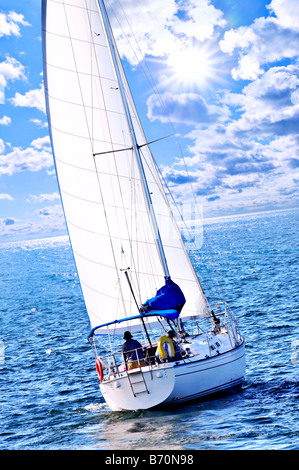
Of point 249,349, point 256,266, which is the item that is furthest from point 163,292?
point 256,266

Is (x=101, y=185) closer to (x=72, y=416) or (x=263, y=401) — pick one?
(x=72, y=416)

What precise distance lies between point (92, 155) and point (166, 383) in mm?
9749

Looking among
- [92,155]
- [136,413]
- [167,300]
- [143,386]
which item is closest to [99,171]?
[92,155]

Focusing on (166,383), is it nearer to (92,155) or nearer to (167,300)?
(167,300)

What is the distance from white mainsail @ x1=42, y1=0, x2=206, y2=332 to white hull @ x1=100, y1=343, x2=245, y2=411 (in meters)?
4.61

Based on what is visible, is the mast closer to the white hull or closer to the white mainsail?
the white mainsail

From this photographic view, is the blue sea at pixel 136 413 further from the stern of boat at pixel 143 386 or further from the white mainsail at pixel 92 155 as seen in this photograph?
the white mainsail at pixel 92 155

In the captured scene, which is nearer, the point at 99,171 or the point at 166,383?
the point at 166,383

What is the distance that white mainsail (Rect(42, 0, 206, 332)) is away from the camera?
21.8 m

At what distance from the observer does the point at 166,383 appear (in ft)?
55.9

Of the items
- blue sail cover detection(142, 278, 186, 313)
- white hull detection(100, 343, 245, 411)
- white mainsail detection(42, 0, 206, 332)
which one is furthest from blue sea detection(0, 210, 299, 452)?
white mainsail detection(42, 0, 206, 332)

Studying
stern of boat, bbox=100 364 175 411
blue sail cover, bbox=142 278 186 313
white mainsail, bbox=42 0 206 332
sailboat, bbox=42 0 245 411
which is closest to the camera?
stern of boat, bbox=100 364 175 411
